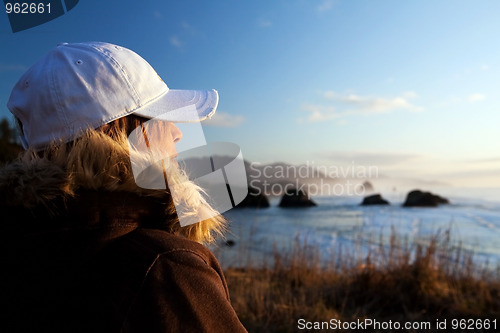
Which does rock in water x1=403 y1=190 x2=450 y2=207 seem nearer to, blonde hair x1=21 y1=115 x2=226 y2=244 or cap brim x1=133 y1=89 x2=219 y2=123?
cap brim x1=133 y1=89 x2=219 y2=123

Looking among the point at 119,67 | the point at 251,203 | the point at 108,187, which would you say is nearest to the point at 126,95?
the point at 119,67

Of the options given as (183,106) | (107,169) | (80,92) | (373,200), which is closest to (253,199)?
(183,106)

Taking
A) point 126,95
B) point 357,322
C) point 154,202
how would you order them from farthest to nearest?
point 357,322
point 126,95
point 154,202

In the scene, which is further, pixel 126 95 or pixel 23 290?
pixel 126 95

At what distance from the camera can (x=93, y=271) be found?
884 millimetres

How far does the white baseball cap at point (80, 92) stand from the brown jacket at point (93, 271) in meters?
0.22

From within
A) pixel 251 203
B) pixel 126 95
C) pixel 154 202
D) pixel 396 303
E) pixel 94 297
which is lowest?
pixel 396 303

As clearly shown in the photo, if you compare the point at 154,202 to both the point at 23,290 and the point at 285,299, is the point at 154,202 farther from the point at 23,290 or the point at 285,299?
the point at 285,299

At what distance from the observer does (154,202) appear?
3.35 feet

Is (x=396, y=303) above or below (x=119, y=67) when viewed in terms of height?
below

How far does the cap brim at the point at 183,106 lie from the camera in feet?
4.06

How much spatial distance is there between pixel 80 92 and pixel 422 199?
15718 mm

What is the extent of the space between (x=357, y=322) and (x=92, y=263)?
135 inches

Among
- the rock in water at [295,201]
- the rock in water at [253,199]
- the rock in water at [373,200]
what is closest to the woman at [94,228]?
the rock in water at [253,199]
